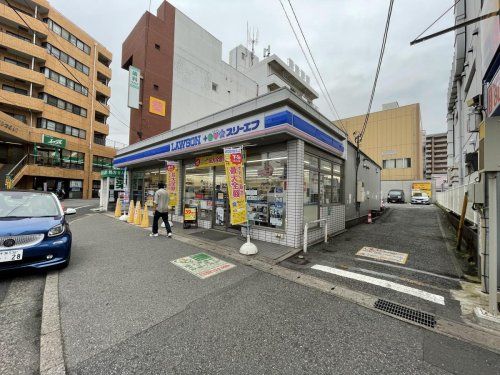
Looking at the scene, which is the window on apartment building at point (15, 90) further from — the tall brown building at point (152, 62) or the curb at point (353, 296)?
the curb at point (353, 296)

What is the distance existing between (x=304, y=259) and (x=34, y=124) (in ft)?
110

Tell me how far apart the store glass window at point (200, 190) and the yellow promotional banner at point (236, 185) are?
2.81 meters

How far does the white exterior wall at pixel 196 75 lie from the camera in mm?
17938

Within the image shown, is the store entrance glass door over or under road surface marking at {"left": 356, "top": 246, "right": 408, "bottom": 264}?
over

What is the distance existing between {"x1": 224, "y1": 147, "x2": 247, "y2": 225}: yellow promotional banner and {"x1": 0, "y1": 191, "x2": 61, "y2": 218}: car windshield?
157 inches

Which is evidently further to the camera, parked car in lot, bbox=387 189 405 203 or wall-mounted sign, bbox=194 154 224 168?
parked car in lot, bbox=387 189 405 203

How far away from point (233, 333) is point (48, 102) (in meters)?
34.6

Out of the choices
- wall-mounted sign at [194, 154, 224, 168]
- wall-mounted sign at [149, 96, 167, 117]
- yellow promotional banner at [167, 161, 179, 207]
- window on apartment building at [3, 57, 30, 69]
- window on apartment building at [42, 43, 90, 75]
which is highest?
window on apartment building at [42, 43, 90, 75]

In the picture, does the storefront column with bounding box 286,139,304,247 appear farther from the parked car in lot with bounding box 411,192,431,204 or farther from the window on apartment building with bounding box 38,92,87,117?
the window on apartment building with bounding box 38,92,87,117

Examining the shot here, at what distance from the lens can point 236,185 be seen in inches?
236

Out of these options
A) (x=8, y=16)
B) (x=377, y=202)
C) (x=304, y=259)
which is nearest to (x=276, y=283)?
(x=304, y=259)

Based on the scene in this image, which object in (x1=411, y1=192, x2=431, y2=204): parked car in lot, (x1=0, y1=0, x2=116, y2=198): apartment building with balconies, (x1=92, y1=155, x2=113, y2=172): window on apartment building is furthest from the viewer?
(x1=92, y1=155, x2=113, y2=172): window on apartment building

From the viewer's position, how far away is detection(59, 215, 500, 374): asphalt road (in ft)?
7.06

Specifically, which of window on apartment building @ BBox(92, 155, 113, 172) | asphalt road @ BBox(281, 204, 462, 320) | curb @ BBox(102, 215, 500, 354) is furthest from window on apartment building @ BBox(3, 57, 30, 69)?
asphalt road @ BBox(281, 204, 462, 320)
